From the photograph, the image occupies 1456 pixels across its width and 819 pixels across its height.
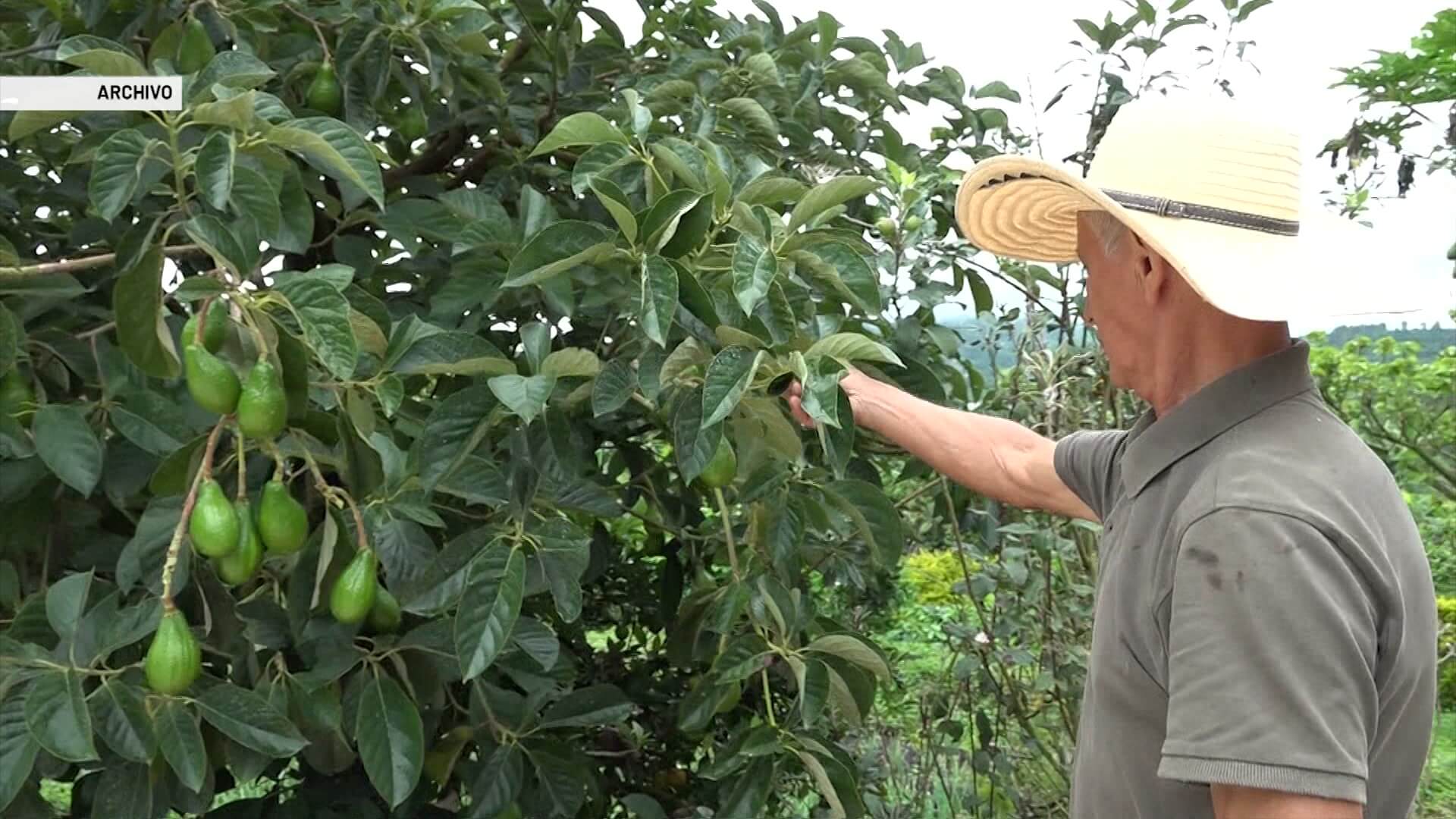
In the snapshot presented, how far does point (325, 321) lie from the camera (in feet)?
3.21

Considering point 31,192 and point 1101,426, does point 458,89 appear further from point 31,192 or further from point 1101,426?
point 1101,426

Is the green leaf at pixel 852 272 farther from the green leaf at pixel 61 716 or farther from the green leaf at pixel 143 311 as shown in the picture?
the green leaf at pixel 61 716

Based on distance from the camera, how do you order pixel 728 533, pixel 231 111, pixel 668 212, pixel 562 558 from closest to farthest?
pixel 231 111
pixel 668 212
pixel 562 558
pixel 728 533

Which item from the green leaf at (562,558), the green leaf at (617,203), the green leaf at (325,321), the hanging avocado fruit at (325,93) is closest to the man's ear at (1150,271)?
the green leaf at (617,203)

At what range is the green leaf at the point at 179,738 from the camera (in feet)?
3.58

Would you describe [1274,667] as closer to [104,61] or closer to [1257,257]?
[1257,257]

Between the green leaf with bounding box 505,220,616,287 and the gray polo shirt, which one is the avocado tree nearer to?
the green leaf with bounding box 505,220,616,287

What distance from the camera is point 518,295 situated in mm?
1378

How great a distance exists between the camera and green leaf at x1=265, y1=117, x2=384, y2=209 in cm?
99

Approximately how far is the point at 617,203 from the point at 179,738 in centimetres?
60

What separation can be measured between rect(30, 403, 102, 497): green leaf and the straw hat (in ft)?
2.94

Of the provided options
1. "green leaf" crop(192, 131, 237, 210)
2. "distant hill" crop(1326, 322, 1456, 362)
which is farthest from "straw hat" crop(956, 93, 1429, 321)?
"distant hill" crop(1326, 322, 1456, 362)

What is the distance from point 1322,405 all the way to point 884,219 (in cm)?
77

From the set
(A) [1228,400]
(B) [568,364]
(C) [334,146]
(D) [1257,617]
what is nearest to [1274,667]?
(D) [1257,617]
